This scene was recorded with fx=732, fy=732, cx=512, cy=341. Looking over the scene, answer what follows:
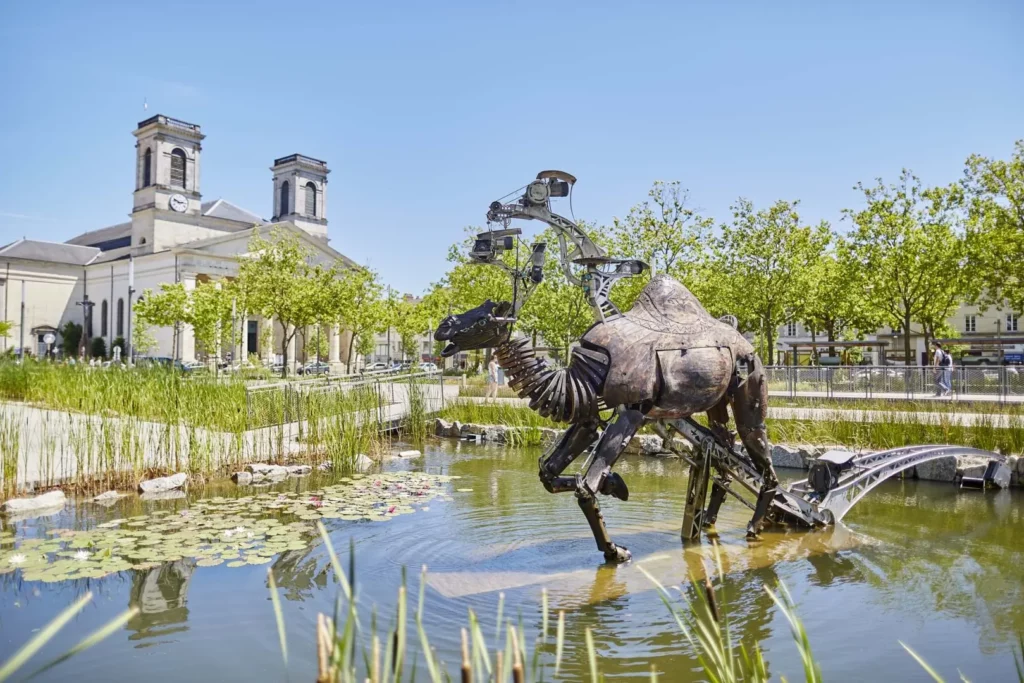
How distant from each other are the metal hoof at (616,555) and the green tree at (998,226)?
731 inches

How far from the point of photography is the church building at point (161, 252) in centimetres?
4722

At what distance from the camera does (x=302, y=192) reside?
197ft

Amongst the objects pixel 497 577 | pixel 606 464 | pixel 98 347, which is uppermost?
pixel 98 347

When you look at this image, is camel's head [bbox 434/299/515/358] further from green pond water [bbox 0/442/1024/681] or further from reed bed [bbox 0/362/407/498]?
reed bed [bbox 0/362/407/498]

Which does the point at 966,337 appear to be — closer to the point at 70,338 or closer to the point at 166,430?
the point at 166,430

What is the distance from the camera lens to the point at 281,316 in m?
26.6

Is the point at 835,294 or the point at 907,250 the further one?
the point at 835,294

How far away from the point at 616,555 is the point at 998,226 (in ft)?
64.8

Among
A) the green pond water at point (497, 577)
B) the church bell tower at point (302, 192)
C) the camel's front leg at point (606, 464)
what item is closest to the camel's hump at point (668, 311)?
the camel's front leg at point (606, 464)

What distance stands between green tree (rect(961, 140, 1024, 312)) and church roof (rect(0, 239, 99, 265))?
5859 cm

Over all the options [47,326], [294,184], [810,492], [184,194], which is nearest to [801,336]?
[294,184]

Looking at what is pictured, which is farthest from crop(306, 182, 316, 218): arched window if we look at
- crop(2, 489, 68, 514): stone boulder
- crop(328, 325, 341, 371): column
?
crop(2, 489, 68, 514): stone boulder

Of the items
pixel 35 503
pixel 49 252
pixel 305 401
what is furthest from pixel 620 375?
pixel 49 252

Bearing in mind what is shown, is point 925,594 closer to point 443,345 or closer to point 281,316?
point 443,345
